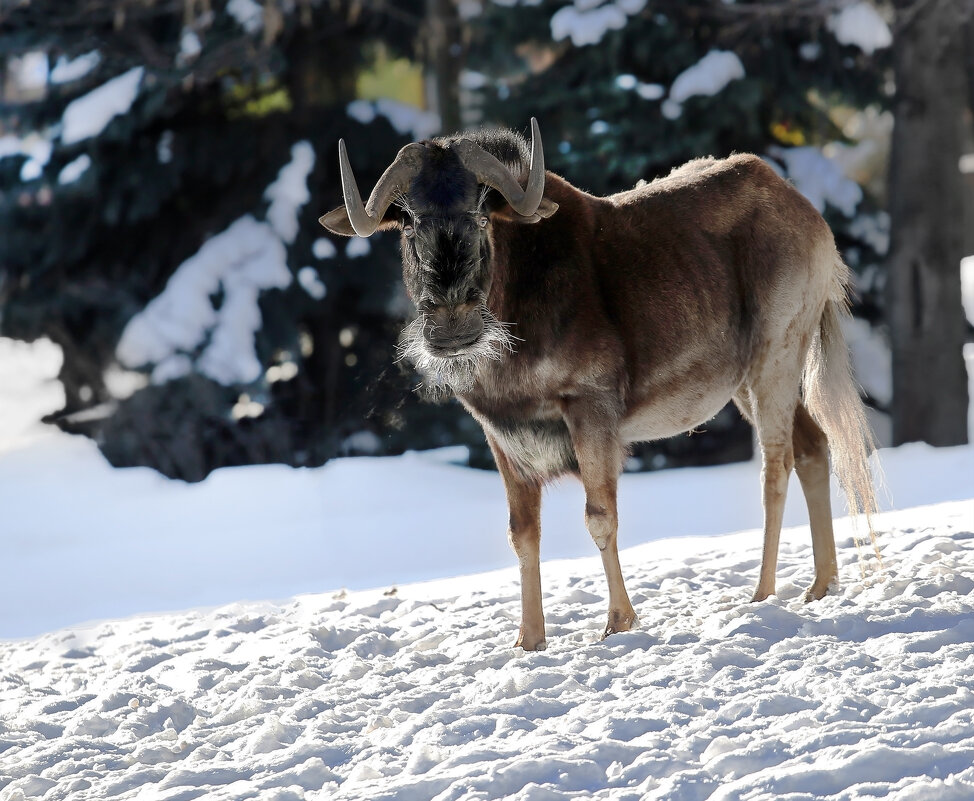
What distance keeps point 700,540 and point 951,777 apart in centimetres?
469

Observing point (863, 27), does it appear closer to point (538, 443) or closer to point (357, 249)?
point (357, 249)

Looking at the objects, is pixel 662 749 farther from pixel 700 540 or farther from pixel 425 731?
pixel 700 540

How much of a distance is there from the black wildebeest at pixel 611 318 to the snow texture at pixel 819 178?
219 inches

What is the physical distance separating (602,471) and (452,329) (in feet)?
3.41

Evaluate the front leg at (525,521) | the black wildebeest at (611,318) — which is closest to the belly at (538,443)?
the black wildebeest at (611,318)

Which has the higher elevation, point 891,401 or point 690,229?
point 690,229

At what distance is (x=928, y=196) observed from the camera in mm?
11711

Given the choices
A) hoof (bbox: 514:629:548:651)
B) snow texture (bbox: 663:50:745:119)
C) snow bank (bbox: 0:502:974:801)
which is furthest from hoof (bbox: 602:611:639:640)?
snow texture (bbox: 663:50:745:119)

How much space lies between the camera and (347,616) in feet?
22.7

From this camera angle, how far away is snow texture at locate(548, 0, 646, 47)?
1162 cm

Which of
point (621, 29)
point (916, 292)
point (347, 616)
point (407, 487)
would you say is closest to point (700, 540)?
point (347, 616)

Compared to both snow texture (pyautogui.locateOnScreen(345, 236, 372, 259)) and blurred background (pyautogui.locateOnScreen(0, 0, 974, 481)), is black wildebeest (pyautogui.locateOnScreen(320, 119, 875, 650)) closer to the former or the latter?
blurred background (pyautogui.locateOnScreen(0, 0, 974, 481))

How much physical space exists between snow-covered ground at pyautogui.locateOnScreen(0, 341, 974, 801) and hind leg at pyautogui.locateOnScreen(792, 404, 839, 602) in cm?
21

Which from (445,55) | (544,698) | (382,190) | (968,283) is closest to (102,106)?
(445,55)
